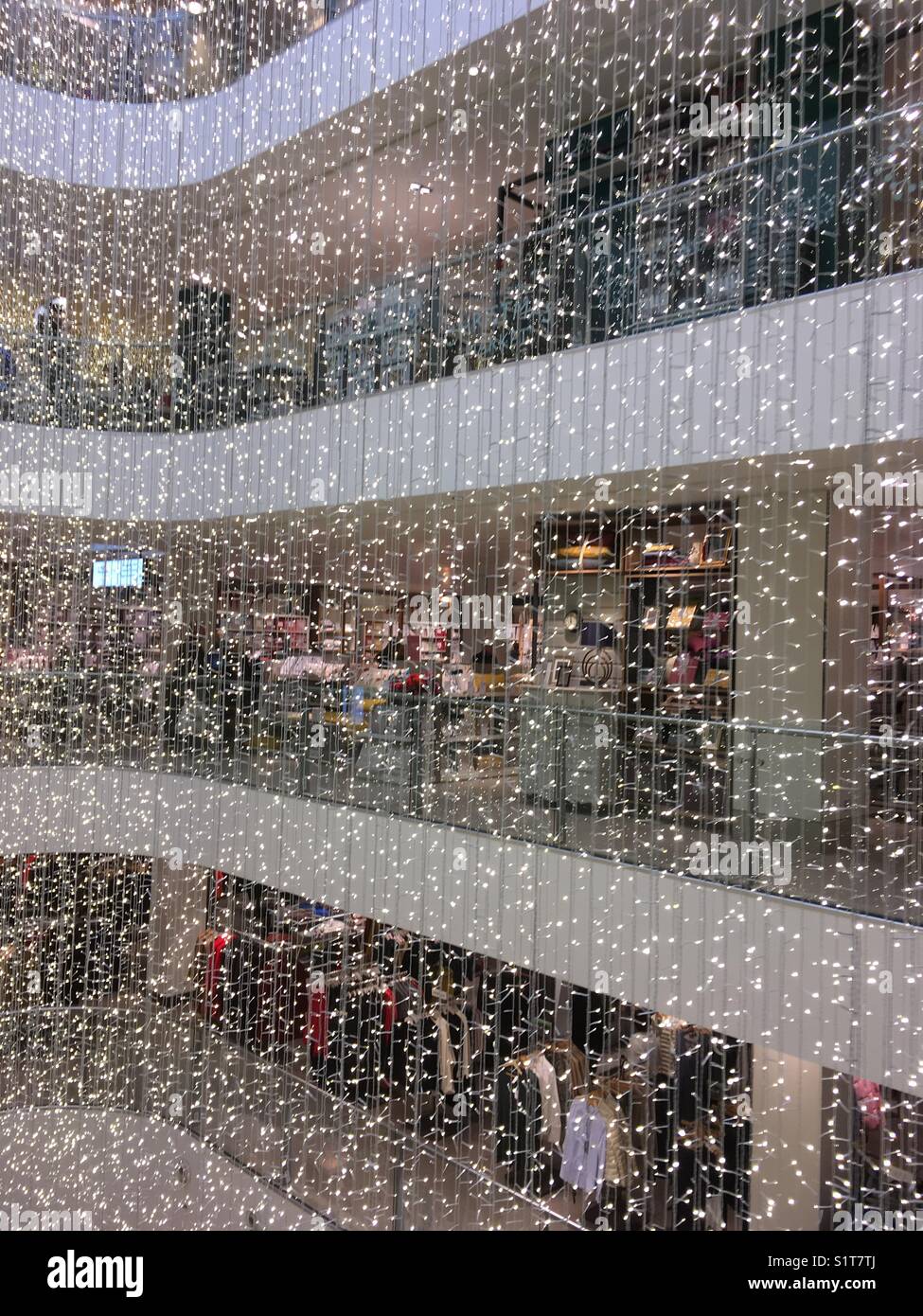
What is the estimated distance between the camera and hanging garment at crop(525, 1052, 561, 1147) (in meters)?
4.73

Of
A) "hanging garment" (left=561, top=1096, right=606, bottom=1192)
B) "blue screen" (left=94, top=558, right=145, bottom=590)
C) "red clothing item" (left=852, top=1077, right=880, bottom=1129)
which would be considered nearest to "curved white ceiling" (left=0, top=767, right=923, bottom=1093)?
"red clothing item" (left=852, top=1077, right=880, bottom=1129)

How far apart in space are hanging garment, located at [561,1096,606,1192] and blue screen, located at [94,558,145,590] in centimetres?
456

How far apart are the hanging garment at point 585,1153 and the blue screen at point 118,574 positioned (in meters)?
4.56

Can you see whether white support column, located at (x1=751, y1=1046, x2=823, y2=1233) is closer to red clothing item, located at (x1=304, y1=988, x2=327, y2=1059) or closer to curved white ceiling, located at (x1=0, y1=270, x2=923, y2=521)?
red clothing item, located at (x1=304, y1=988, x2=327, y2=1059)

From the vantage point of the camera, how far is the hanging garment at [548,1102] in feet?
15.5

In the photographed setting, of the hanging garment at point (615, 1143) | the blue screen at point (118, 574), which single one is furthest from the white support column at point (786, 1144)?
the blue screen at point (118, 574)

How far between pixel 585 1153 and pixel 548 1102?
15.9 inches

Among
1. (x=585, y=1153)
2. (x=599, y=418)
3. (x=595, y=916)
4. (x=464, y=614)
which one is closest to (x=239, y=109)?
(x=599, y=418)

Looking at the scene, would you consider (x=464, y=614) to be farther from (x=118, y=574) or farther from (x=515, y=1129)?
(x=118, y=574)

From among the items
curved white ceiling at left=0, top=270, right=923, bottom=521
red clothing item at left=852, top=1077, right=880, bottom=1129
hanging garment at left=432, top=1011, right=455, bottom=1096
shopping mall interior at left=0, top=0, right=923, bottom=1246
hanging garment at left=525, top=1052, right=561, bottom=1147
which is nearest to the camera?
curved white ceiling at left=0, top=270, right=923, bottom=521

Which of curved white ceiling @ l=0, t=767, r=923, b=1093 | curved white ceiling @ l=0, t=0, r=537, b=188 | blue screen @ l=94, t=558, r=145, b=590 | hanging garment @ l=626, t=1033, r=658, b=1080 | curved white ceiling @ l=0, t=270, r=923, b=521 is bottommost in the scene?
hanging garment @ l=626, t=1033, r=658, b=1080

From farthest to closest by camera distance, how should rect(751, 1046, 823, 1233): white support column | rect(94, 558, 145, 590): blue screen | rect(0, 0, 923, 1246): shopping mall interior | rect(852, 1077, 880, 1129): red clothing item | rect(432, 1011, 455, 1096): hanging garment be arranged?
rect(94, 558, 145, 590): blue screen < rect(432, 1011, 455, 1096): hanging garment < rect(751, 1046, 823, 1233): white support column < rect(852, 1077, 880, 1129): red clothing item < rect(0, 0, 923, 1246): shopping mall interior

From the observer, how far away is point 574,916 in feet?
12.8
